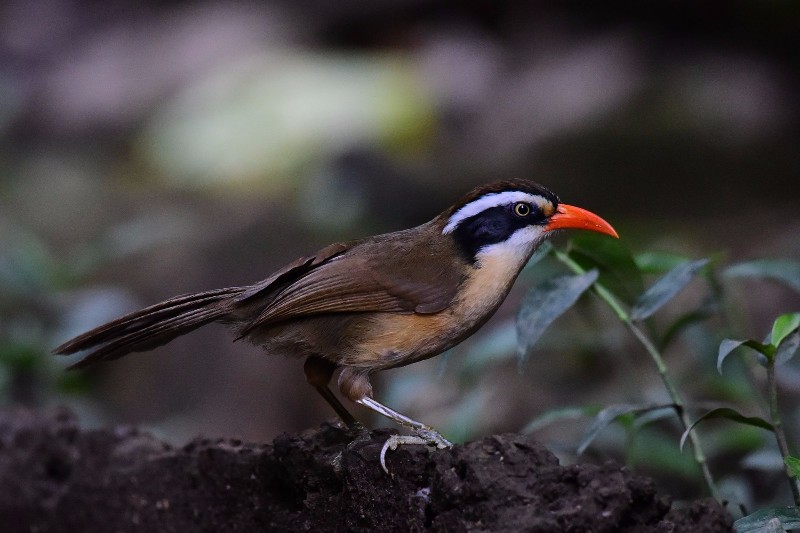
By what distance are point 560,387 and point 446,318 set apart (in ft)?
8.08

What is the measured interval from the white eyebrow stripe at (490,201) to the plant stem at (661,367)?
239 millimetres

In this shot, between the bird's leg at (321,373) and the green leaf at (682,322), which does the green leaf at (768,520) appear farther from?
the bird's leg at (321,373)

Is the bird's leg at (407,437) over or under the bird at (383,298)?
under

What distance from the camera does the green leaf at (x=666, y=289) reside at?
3750 millimetres

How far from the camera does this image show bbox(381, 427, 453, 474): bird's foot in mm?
3373

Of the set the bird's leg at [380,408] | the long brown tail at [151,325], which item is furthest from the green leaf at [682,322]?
the long brown tail at [151,325]

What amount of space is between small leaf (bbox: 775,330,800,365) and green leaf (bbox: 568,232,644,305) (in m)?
0.72

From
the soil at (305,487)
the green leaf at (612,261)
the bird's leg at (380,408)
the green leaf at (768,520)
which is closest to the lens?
the soil at (305,487)

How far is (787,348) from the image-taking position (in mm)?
3328

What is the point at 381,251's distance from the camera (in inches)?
168

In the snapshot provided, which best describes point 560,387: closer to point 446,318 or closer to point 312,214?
point 446,318

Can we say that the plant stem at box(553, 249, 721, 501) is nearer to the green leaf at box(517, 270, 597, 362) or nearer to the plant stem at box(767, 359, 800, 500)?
the green leaf at box(517, 270, 597, 362)

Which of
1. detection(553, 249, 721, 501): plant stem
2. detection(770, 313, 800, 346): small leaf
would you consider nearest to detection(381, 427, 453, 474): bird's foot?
detection(553, 249, 721, 501): plant stem

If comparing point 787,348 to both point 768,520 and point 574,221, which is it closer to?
point 768,520
